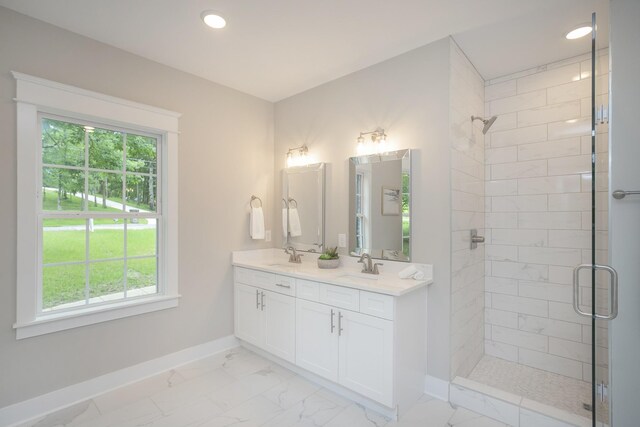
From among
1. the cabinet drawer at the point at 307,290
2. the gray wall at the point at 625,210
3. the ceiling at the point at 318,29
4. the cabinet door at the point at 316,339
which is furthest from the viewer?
the cabinet drawer at the point at 307,290

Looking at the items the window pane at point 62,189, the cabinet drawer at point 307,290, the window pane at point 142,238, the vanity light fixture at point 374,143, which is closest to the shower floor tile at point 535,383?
the cabinet drawer at point 307,290

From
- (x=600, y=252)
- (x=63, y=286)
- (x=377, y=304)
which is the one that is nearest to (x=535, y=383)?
(x=600, y=252)

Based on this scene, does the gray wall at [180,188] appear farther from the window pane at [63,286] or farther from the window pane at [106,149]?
the window pane at [106,149]

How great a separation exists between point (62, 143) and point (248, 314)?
2.09 metres

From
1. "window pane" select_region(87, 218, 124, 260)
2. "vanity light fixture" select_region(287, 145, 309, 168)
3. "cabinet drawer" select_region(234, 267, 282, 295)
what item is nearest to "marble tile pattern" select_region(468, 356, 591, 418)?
"cabinet drawer" select_region(234, 267, 282, 295)

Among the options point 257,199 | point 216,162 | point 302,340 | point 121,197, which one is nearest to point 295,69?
point 216,162

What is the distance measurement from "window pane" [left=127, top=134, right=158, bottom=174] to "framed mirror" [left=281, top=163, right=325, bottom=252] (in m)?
1.32

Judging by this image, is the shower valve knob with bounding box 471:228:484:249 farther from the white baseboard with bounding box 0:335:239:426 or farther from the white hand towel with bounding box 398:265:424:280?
the white baseboard with bounding box 0:335:239:426

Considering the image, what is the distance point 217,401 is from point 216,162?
6.88 ft

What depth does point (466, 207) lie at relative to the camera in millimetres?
2535

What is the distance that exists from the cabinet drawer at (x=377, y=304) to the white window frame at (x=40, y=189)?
1.75 m

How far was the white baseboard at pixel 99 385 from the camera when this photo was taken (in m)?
2.02

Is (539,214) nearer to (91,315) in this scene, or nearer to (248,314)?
(248,314)

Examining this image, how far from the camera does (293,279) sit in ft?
8.57
